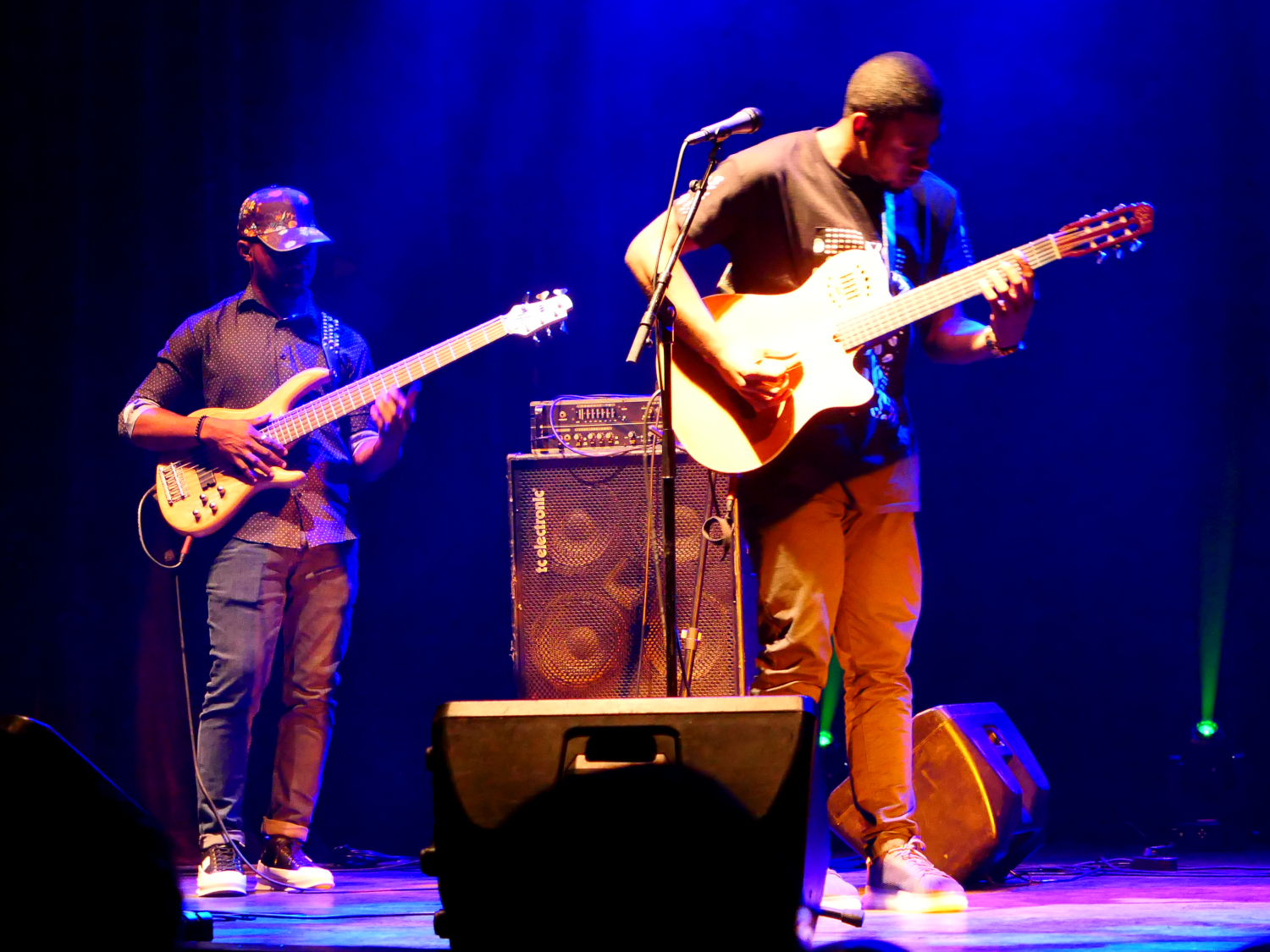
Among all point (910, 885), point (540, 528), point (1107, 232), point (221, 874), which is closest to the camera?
point (910, 885)

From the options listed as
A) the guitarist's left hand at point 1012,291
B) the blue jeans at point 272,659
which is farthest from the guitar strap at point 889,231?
the blue jeans at point 272,659

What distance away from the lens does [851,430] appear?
114 inches

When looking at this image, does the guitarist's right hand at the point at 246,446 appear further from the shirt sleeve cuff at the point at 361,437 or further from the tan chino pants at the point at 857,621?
the tan chino pants at the point at 857,621

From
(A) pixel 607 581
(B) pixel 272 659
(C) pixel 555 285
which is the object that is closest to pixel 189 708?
(B) pixel 272 659

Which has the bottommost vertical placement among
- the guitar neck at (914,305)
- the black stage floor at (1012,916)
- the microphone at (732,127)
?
the black stage floor at (1012,916)

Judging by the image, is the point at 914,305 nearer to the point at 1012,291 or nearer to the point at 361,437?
the point at 1012,291

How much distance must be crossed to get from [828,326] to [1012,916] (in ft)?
4.36

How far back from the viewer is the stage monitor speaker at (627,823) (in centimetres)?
125

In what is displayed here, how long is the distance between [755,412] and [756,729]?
118 centimetres

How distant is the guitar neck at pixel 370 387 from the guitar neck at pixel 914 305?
5.46ft

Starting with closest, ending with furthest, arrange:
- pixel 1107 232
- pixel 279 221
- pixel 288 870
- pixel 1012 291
→ pixel 1012 291, pixel 1107 232, pixel 288 870, pixel 279 221

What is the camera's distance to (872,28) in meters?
5.05

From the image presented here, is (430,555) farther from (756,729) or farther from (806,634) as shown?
(756,729)

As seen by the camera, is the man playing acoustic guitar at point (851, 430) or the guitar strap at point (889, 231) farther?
the guitar strap at point (889, 231)
